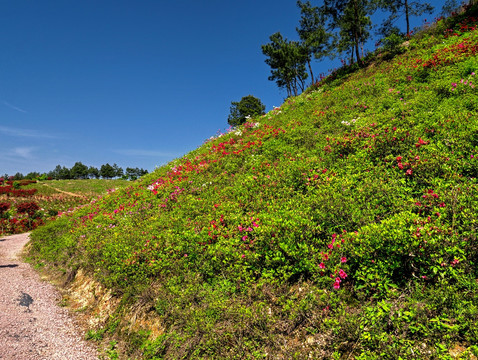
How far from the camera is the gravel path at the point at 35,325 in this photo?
210 inches

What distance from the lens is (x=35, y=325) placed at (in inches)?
253

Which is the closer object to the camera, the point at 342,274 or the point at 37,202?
the point at 342,274

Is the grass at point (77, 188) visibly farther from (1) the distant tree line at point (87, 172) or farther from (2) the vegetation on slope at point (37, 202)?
(1) the distant tree line at point (87, 172)

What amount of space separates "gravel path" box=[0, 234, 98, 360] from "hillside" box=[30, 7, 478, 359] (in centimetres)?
58

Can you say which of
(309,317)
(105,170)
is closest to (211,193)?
(309,317)

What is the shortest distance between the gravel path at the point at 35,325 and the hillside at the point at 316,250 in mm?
583

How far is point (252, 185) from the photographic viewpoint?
907 cm

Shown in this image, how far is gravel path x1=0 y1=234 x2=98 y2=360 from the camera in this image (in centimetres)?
534

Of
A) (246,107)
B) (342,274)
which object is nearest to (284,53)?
(246,107)

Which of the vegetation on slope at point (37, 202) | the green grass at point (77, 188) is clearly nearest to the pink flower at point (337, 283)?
the vegetation on slope at point (37, 202)

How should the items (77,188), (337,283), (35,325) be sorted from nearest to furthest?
(337,283), (35,325), (77,188)

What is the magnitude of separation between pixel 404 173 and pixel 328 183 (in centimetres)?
205

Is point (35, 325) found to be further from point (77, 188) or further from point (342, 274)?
point (77, 188)

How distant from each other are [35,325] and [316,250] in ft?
26.5
